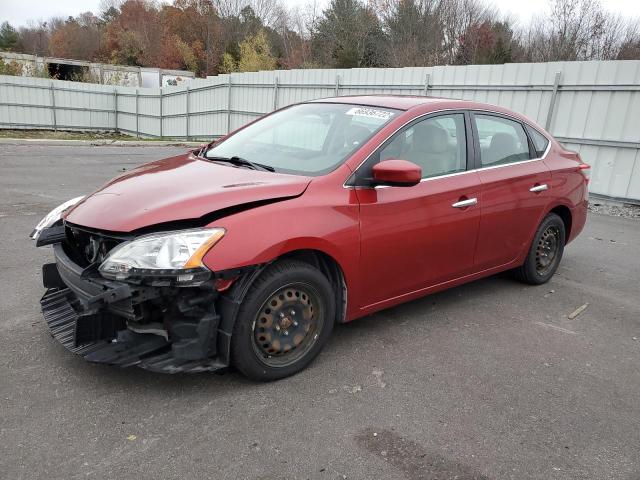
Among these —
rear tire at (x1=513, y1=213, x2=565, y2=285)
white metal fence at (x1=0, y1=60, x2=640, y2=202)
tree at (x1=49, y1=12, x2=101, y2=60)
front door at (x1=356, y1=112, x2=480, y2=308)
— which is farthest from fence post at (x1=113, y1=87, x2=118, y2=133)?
tree at (x1=49, y1=12, x2=101, y2=60)

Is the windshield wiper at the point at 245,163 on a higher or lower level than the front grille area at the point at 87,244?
higher

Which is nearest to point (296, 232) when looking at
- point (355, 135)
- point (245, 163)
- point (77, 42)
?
point (245, 163)

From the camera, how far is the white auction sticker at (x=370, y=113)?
3729 mm

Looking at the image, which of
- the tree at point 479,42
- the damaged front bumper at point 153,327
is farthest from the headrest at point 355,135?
the tree at point 479,42

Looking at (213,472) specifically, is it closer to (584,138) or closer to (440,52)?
(584,138)

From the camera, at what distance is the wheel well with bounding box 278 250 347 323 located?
3142mm

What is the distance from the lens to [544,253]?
5062 millimetres

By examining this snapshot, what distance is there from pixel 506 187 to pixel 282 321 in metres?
2.30

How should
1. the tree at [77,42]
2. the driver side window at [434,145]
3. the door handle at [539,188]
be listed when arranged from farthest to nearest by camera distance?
the tree at [77,42]
the door handle at [539,188]
the driver side window at [434,145]

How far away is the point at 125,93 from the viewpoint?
28.7 m

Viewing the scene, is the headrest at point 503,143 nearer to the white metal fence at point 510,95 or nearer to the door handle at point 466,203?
the door handle at point 466,203

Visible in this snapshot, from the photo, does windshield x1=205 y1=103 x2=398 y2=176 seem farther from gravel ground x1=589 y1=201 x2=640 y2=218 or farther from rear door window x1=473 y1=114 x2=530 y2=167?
gravel ground x1=589 y1=201 x2=640 y2=218

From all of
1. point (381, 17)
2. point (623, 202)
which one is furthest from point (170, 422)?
point (381, 17)

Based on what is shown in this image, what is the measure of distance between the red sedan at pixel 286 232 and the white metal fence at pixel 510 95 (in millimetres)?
5977
